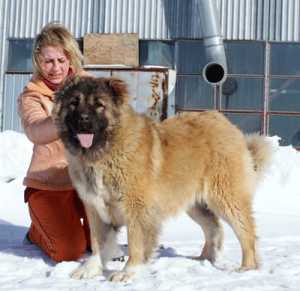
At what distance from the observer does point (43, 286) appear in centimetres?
321

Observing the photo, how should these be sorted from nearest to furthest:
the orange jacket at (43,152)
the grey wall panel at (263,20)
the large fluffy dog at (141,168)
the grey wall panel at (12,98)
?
A: the large fluffy dog at (141,168) < the orange jacket at (43,152) < the grey wall panel at (263,20) < the grey wall panel at (12,98)

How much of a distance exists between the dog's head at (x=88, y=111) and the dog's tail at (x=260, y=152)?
47.8 inches

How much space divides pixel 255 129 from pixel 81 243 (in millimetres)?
7690

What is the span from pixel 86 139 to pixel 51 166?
87cm

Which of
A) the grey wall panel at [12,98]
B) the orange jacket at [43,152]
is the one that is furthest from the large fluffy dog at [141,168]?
the grey wall panel at [12,98]

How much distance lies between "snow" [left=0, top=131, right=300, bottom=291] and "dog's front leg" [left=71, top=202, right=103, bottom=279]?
6 centimetres

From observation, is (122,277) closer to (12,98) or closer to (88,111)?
(88,111)

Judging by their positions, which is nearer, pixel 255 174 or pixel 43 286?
pixel 43 286

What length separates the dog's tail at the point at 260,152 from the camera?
4.15 m

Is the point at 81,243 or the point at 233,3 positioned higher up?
the point at 233,3

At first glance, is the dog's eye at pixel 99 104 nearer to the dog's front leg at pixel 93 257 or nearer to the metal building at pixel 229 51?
the dog's front leg at pixel 93 257

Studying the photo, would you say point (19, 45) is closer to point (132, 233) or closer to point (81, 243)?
point (81, 243)

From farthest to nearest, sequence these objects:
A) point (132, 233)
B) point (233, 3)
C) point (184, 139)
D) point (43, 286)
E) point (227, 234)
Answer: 1. point (233, 3)
2. point (227, 234)
3. point (184, 139)
4. point (132, 233)
5. point (43, 286)

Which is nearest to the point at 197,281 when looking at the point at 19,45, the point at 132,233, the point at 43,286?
the point at 132,233
